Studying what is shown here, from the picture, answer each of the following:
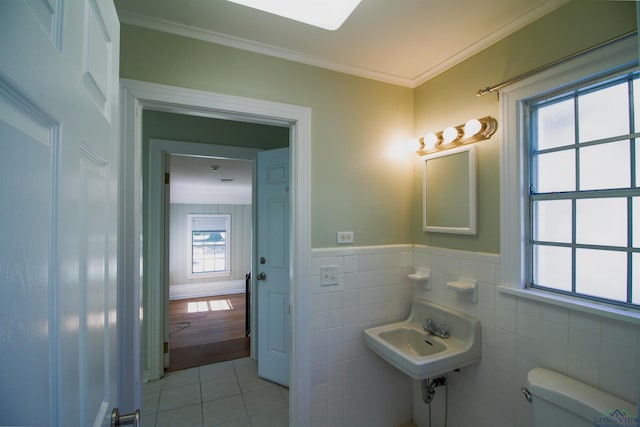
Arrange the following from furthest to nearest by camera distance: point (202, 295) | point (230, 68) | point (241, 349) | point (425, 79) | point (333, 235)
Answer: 1. point (202, 295)
2. point (241, 349)
3. point (425, 79)
4. point (333, 235)
5. point (230, 68)

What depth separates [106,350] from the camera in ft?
2.52

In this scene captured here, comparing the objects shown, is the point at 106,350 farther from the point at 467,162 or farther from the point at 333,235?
the point at 467,162

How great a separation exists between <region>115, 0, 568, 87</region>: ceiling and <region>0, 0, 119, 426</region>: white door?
0.80 metres

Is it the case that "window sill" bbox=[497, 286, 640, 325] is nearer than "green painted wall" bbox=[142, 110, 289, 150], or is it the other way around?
"window sill" bbox=[497, 286, 640, 325]

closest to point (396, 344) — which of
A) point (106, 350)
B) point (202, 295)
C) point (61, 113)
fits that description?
point (106, 350)

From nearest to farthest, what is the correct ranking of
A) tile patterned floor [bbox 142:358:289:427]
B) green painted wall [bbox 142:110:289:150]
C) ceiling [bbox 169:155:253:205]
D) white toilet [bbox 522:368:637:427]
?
white toilet [bbox 522:368:637:427] → tile patterned floor [bbox 142:358:289:427] → green painted wall [bbox 142:110:289:150] → ceiling [bbox 169:155:253:205]

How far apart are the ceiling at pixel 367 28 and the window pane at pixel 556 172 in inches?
26.1

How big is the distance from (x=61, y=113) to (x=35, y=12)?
0.46 ft

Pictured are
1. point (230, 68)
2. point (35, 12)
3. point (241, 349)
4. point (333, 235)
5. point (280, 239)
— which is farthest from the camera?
point (241, 349)

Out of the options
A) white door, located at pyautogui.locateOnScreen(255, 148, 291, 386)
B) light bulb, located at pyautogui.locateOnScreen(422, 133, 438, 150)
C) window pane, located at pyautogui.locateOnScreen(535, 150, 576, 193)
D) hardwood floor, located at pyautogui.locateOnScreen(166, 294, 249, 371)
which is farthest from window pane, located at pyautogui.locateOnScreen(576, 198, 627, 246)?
hardwood floor, located at pyautogui.locateOnScreen(166, 294, 249, 371)

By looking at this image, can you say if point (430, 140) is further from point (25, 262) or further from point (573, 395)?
point (25, 262)

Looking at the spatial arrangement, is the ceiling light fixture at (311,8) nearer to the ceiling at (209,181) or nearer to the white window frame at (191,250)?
the ceiling at (209,181)

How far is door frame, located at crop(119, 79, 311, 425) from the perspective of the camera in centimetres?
138

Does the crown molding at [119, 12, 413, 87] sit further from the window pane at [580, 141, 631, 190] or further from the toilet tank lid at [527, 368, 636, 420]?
the toilet tank lid at [527, 368, 636, 420]
